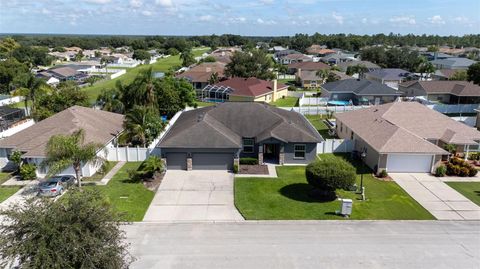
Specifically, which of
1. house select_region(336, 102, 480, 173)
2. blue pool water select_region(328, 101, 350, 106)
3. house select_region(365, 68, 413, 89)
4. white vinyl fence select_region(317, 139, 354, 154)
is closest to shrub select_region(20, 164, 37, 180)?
white vinyl fence select_region(317, 139, 354, 154)

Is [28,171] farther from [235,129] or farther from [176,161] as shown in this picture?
[235,129]

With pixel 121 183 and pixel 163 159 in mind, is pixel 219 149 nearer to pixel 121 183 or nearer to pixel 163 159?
pixel 163 159

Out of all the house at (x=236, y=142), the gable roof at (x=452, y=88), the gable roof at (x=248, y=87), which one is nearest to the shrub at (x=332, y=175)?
the house at (x=236, y=142)

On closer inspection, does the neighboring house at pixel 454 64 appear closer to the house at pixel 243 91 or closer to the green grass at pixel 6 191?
the house at pixel 243 91

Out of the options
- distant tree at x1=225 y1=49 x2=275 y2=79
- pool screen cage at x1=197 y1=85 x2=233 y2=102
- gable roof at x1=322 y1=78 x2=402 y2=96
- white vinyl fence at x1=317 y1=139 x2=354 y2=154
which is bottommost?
white vinyl fence at x1=317 y1=139 x2=354 y2=154

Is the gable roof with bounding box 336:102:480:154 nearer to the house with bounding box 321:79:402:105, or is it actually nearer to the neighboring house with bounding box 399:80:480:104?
the house with bounding box 321:79:402:105

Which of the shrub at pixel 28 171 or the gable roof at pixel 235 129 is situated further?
the gable roof at pixel 235 129
